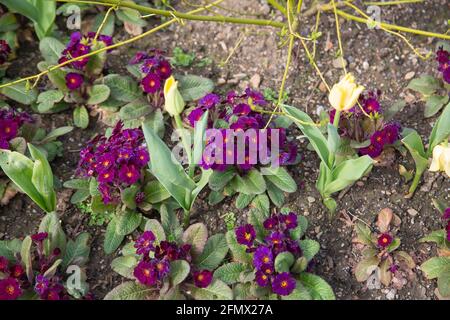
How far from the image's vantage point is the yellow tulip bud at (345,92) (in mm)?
1994

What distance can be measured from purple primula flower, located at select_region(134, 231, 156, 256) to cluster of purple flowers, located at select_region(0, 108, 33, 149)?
2.44ft

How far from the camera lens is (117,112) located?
9.43 ft

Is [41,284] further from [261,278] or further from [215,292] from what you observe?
[261,278]

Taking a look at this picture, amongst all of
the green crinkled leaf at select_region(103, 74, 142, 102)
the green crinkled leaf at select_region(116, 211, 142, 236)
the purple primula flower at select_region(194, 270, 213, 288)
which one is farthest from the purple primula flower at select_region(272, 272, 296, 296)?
the green crinkled leaf at select_region(103, 74, 142, 102)

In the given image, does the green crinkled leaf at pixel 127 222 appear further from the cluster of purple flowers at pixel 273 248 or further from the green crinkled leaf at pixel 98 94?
the green crinkled leaf at pixel 98 94

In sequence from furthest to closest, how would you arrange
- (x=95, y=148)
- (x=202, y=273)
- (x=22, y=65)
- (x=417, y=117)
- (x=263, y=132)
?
(x=22, y=65) → (x=417, y=117) → (x=95, y=148) → (x=263, y=132) → (x=202, y=273)

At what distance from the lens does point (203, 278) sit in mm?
2250

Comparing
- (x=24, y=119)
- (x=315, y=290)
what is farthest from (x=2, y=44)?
(x=315, y=290)

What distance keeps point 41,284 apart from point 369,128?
4.92 ft

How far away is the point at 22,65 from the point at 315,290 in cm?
188

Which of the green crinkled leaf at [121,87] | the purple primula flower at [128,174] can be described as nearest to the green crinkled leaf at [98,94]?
the green crinkled leaf at [121,87]

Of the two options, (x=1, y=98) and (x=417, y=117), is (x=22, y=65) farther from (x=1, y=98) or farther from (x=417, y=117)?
(x=417, y=117)

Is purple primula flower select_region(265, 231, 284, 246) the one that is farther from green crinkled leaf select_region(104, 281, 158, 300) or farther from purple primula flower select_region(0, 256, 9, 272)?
purple primula flower select_region(0, 256, 9, 272)

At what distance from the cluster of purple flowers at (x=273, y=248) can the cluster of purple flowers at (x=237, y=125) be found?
29 centimetres
